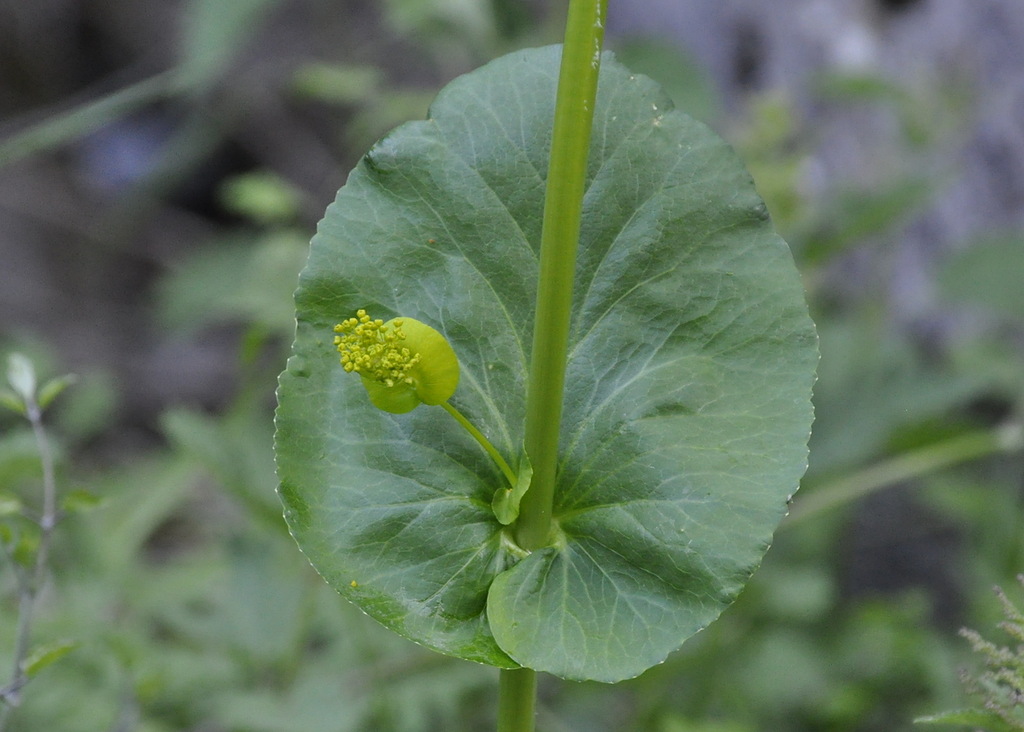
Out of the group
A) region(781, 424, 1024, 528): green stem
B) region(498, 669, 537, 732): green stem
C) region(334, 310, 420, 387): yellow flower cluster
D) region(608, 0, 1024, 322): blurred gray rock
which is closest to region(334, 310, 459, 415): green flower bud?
region(334, 310, 420, 387): yellow flower cluster

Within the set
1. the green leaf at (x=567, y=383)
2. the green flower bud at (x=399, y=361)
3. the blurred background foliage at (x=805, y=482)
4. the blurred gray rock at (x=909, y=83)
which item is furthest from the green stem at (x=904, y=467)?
the green flower bud at (x=399, y=361)

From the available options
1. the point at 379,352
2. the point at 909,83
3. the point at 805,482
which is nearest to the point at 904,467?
the point at 805,482

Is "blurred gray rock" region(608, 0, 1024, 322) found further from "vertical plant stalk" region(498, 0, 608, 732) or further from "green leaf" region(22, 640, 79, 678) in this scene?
"green leaf" region(22, 640, 79, 678)

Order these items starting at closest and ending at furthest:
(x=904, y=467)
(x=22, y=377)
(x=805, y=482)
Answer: (x=22, y=377) → (x=904, y=467) → (x=805, y=482)

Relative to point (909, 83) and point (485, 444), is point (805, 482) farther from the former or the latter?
point (485, 444)

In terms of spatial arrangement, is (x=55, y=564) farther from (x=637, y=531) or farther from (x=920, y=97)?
(x=920, y=97)
